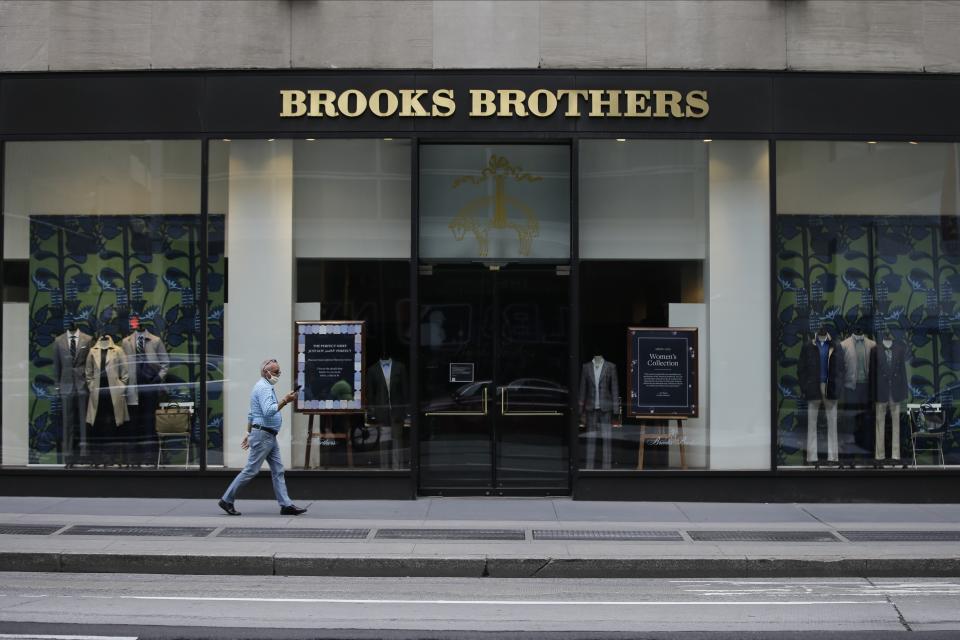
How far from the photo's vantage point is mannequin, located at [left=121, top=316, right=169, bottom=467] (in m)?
13.9

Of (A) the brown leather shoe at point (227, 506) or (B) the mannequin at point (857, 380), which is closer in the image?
(A) the brown leather shoe at point (227, 506)

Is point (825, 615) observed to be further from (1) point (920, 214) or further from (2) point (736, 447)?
(1) point (920, 214)

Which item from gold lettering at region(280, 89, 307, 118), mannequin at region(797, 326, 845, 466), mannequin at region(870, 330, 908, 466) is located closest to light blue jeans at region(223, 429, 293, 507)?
gold lettering at region(280, 89, 307, 118)

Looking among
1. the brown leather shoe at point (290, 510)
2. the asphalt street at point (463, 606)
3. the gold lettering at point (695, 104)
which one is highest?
the gold lettering at point (695, 104)

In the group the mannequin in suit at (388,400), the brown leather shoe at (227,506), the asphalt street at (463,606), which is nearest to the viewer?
the asphalt street at (463,606)

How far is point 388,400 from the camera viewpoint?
13789 millimetres

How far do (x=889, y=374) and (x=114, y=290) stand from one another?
1067 cm

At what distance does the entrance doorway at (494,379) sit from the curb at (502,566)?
12.3 feet

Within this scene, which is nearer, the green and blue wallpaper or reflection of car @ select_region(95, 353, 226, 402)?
reflection of car @ select_region(95, 353, 226, 402)

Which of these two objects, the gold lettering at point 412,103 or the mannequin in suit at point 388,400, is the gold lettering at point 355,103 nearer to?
the gold lettering at point 412,103

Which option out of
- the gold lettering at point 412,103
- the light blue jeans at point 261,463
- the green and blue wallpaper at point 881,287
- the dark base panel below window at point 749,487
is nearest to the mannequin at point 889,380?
the green and blue wallpaper at point 881,287

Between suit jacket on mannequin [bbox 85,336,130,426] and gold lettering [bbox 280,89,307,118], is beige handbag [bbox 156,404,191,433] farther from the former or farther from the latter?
gold lettering [bbox 280,89,307,118]

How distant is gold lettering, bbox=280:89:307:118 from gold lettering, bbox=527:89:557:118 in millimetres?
3004

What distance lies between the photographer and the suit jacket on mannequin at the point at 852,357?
13945 millimetres
